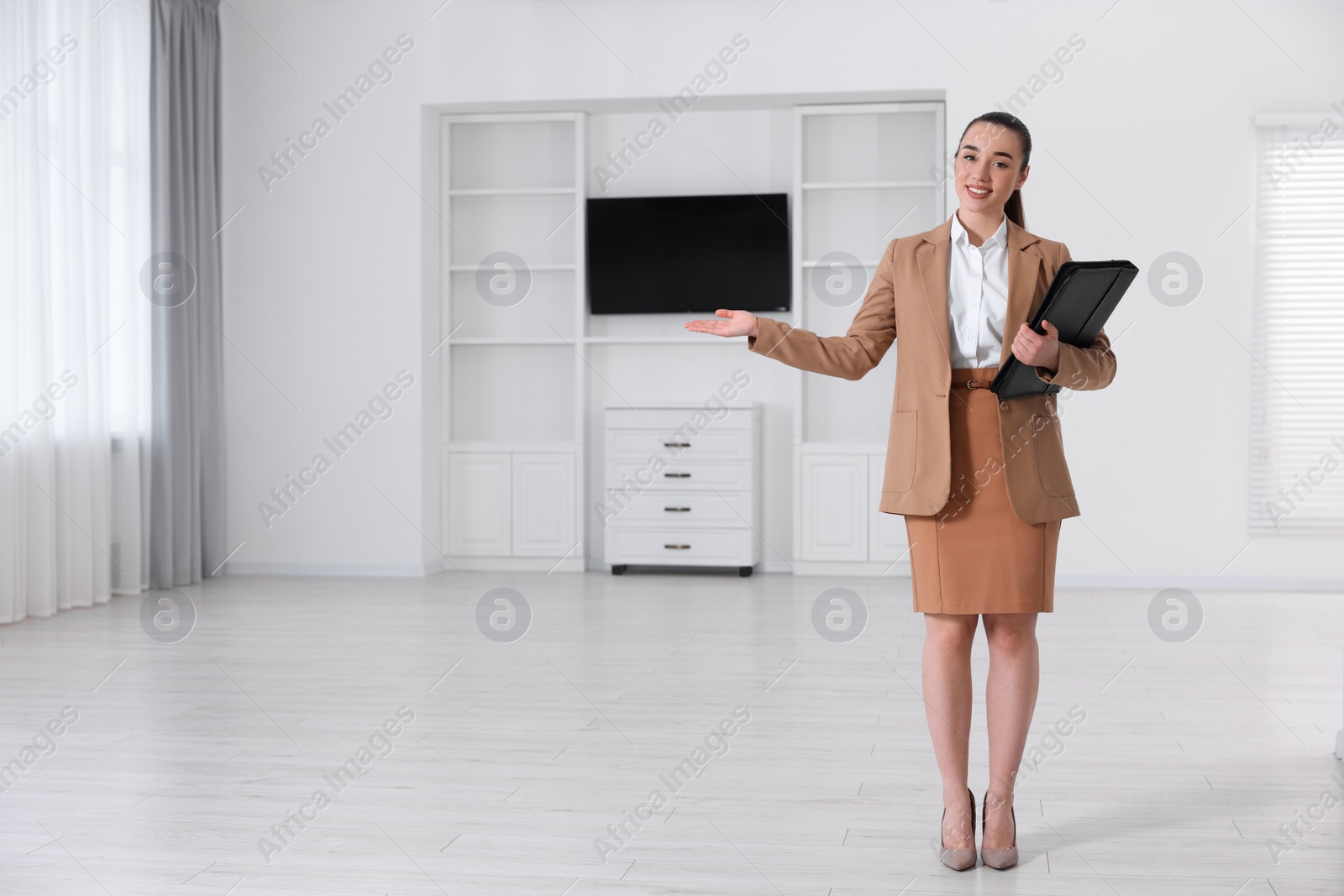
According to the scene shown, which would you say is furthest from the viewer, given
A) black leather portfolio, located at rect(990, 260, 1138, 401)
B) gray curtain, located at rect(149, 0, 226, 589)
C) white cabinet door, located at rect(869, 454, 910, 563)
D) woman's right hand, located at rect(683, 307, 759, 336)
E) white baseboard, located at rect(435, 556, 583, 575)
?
white baseboard, located at rect(435, 556, 583, 575)

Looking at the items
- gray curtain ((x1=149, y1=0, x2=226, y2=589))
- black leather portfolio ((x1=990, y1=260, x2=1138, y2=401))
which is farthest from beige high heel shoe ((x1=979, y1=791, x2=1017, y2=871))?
gray curtain ((x1=149, y1=0, x2=226, y2=589))

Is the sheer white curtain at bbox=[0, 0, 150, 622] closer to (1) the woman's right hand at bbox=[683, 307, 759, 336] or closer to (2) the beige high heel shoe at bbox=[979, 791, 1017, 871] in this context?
(1) the woman's right hand at bbox=[683, 307, 759, 336]

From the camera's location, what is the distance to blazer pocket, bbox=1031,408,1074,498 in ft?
6.52

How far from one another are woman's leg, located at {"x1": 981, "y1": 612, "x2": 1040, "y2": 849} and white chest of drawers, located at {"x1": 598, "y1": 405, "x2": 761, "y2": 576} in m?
3.85

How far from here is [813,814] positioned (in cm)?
233

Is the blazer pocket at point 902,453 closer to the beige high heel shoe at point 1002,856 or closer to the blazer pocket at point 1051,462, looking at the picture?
the blazer pocket at point 1051,462

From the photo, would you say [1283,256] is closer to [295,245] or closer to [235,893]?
[295,245]

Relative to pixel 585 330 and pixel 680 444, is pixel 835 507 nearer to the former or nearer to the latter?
pixel 680 444

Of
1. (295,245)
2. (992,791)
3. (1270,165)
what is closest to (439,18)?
(295,245)

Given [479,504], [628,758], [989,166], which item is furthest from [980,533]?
[479,504]

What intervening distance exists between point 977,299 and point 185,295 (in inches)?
185

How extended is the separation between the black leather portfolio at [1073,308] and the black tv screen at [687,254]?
4.15 metres

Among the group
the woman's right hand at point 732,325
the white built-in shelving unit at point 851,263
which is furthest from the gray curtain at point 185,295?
the woman's right hand at point 732,325

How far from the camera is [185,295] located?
5.71m
